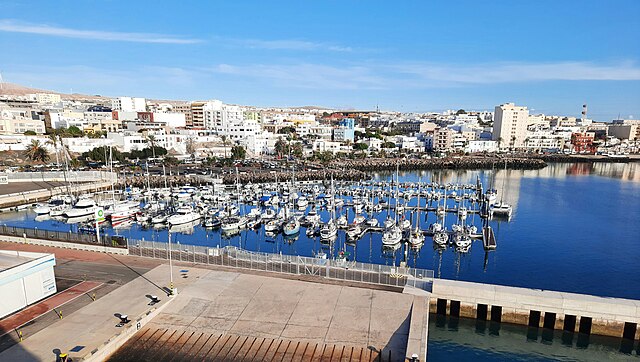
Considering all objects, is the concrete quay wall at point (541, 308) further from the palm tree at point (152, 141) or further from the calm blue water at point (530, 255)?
the palm tree at point (152, 141)

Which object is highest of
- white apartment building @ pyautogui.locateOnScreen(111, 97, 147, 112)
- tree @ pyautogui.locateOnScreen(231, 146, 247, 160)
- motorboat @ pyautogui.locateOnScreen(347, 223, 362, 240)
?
white apartment building @ pyautogui.locateOnScreen(111, 97, 147, 112)

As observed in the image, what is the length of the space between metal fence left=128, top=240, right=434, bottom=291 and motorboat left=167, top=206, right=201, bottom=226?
17.5 meters

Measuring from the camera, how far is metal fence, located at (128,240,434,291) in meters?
23.9

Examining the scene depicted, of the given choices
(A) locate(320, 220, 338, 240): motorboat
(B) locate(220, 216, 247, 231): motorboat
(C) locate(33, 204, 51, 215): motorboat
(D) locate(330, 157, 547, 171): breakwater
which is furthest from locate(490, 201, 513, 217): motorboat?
(C) locate(33, 204, 51, 215): motorboat

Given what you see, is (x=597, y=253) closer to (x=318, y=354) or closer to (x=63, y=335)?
(x=318, y=354)

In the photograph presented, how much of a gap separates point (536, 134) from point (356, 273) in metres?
155

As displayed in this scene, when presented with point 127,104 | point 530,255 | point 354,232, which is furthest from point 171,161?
point 127,104

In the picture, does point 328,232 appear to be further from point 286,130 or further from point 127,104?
point 127,104

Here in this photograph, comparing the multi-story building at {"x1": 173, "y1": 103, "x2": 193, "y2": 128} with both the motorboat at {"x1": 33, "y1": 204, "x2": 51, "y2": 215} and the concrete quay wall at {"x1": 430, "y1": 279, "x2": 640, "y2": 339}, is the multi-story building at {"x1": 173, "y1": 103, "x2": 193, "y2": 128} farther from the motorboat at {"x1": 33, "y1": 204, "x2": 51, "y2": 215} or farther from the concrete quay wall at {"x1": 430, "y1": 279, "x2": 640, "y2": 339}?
the concrete quay wall at {"x1": 430, "y1": 279, "x2": 640, "y2": 339}

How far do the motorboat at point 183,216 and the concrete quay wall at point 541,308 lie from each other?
3459 cm

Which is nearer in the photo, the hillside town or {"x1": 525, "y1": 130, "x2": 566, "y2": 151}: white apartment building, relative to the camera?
the hillside town

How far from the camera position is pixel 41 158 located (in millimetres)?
82250

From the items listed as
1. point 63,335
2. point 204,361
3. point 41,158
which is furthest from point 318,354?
point 41,158

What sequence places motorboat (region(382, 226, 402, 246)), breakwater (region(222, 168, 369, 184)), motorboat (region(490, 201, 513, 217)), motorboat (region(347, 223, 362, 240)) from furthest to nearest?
breakwater (region(222, 168, 369, 184))
motorboat (region(490, 201, 513, 217))
motorboat (region(347, 223, 362, 240))
motorboat (region(382, 226, 402, 246))
